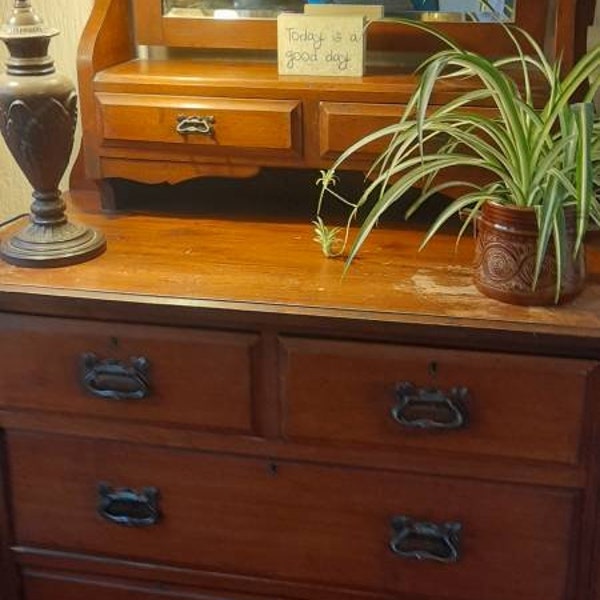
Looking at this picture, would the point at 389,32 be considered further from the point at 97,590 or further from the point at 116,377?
the point at 97,590

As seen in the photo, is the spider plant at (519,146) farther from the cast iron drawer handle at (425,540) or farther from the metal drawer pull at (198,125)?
the cast iron drawer handle at (425,540)

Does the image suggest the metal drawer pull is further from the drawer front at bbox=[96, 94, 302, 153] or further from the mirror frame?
the mirror frame

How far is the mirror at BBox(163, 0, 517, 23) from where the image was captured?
1.35 m

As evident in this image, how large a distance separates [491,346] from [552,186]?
18cm

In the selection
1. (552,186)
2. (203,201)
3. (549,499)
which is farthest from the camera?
(203,201)

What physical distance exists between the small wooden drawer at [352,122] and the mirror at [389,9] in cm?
17

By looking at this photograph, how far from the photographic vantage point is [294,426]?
1188 millimetres

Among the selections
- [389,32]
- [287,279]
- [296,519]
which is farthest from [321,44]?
[296,519]

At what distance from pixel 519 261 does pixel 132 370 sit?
0.46 meters

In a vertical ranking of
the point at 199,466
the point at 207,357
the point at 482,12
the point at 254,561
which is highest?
the point at 482,12

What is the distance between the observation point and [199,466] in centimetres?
125

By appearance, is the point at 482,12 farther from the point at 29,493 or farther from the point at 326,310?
the point at 29,493

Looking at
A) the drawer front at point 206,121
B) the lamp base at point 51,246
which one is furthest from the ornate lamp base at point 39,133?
the drawer front at point 206,121

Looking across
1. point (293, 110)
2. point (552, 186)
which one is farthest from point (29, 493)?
point (552, 186)
